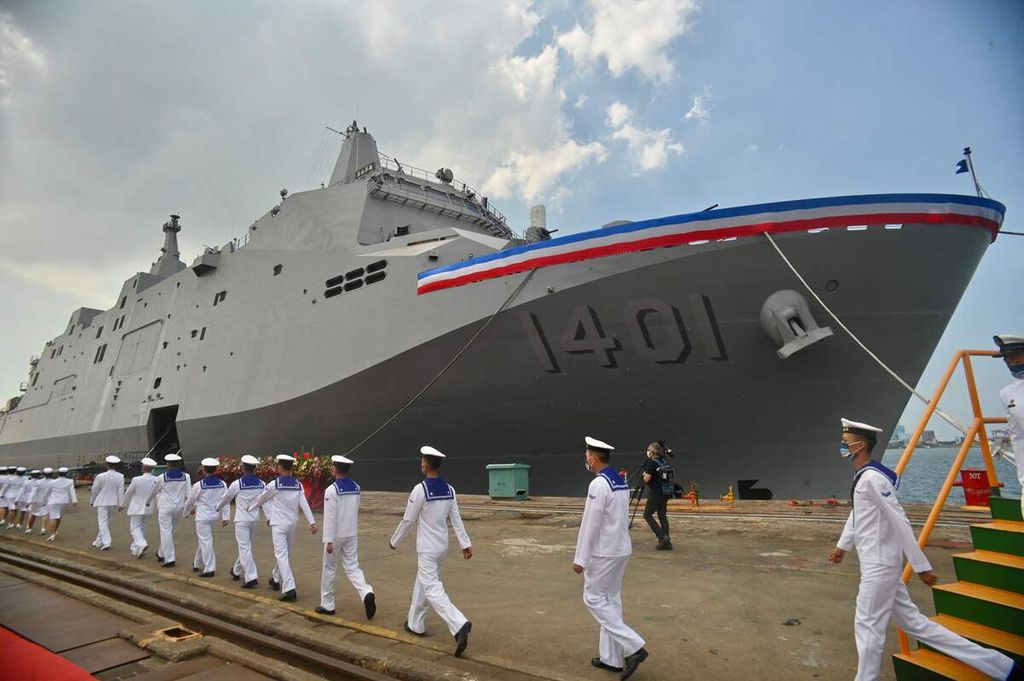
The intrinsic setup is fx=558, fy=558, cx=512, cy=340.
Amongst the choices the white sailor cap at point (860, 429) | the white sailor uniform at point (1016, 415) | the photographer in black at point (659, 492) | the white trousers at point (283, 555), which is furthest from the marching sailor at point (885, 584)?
the white trousers at point (283, 555)

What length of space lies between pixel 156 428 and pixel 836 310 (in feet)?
72.5

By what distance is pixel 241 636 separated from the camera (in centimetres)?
413

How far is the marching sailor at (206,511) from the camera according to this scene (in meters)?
6.50

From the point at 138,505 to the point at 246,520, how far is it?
10.0ft

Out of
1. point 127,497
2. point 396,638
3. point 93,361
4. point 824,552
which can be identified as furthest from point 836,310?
point 93,361

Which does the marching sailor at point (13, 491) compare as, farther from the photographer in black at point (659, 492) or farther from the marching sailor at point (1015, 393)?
the marching sailor at point (1015, 393)

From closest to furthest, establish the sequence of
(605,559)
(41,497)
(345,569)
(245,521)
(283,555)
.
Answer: (605,559)
(345,569)
(283,555)
(245,521)
(41,497)

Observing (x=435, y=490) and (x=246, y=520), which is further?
(x=246, y=520)

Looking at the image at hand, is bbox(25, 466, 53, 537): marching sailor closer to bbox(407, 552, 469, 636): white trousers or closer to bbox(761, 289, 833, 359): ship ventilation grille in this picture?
bbox(407, 552, 469, 636): white trousers

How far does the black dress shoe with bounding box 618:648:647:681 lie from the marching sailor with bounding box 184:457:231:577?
5.20 meters

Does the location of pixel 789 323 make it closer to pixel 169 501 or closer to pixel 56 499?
pixel 169 501

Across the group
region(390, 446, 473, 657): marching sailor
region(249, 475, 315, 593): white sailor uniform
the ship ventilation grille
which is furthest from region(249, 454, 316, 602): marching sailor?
the ship ventilation grille

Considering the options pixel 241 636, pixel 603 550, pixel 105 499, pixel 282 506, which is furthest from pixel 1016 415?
pixel 105 499

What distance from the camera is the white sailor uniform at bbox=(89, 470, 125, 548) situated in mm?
8445
